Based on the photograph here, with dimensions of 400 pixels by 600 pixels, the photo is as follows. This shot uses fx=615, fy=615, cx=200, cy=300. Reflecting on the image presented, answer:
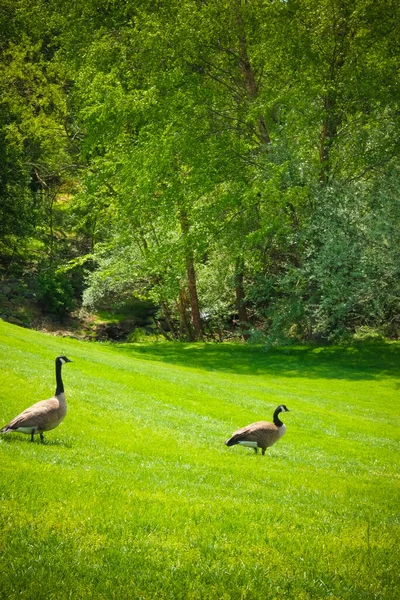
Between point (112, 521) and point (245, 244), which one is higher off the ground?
point (245, 244)

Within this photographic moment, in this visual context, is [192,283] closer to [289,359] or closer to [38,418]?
[289,359]

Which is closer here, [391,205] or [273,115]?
[391,205]

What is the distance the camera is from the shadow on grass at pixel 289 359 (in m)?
41.3

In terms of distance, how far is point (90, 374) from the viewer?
30109mm

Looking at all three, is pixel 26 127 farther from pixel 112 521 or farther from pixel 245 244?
pixel 112 521

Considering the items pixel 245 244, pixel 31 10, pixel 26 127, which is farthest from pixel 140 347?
pixel 31 10

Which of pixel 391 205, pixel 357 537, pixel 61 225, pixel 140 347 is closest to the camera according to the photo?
pixel 357 537

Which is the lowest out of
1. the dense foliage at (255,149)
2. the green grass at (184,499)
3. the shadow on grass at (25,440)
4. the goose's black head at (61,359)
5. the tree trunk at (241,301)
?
the green grass at (184,499)

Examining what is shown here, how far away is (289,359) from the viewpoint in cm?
4556

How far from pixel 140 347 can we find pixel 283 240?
48.8 ft

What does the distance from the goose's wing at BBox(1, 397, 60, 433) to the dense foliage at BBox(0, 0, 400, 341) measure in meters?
30.1

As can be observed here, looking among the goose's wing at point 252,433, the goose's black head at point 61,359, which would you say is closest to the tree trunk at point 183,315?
the goose's black head at point 61,359

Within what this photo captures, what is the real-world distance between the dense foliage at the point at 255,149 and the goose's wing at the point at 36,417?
3009 cm

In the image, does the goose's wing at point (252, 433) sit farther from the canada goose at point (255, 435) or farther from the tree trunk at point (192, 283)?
the tree trunk at point (192, 283)
